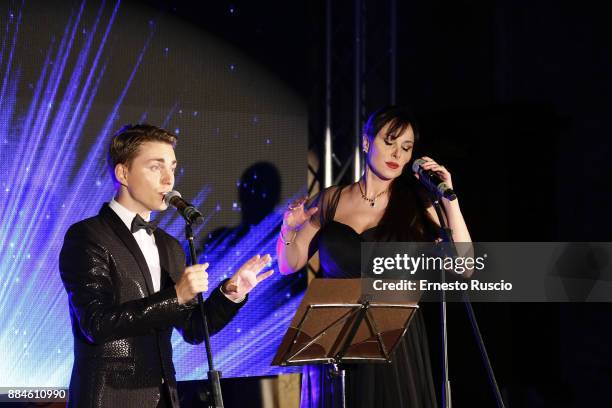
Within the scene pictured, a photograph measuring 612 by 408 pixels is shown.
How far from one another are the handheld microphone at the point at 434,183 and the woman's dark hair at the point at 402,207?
1.62 ft

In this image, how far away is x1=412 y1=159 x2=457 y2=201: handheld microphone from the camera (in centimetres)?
314

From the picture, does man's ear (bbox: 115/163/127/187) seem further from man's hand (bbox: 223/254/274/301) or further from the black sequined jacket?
man's hand (bbox: 223/254/274/301)

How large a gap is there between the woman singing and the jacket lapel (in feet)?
3.59

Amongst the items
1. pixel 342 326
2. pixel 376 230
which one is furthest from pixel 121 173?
pixel 376 230

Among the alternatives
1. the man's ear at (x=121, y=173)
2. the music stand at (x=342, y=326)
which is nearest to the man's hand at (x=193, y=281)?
the music stand at (x=342, y=326)

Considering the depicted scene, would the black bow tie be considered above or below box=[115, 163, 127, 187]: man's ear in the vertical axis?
below

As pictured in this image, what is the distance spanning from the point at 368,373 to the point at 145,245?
1228 millimetres

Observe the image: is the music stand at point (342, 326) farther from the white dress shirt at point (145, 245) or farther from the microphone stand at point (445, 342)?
the white dress shirt at point (145, 245)

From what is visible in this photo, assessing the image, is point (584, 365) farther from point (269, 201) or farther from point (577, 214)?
point (269, 201)

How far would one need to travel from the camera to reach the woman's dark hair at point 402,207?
386cm

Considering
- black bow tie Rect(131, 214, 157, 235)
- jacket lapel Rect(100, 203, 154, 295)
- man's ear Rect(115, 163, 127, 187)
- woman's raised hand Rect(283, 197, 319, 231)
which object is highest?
woman's raised hand Rect(283, 197, 319, 231)

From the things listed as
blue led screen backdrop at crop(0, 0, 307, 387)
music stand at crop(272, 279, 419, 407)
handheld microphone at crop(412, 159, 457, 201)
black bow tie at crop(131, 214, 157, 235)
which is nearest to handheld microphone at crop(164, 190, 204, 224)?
black bow tie at crop(131, 214, 157, 235)

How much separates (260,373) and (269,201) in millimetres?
1057

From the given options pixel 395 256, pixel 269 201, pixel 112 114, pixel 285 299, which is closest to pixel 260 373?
pixel 285 299
